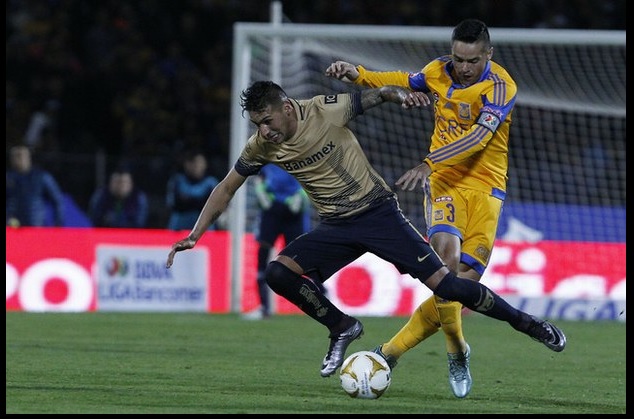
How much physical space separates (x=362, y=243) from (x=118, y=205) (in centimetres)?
1030

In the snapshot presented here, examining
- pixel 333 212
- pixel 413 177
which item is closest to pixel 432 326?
pixel 333 212

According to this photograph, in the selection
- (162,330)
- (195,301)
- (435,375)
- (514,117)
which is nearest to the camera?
(435,375)

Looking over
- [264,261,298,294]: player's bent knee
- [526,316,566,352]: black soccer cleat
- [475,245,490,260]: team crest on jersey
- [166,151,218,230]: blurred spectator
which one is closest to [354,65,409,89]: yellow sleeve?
[475,245,490,260]: team crest on jersey

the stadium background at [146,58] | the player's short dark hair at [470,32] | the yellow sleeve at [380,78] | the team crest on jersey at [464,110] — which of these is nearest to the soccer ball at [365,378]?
the team crest on jersey at [464,110]

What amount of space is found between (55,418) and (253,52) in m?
10.4

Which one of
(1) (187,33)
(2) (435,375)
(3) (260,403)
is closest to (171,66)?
(1) (187,33)

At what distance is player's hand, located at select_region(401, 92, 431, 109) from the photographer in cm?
720

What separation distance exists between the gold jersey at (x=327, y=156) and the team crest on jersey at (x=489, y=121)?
0.73 metres

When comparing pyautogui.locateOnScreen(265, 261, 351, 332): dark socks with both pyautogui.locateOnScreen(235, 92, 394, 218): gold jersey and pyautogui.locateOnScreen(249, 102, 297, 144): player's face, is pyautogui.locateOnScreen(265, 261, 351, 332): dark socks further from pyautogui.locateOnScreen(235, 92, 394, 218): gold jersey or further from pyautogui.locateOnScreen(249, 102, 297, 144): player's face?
pyautogui.locateOnScreen(249, 102, 297, 144): player's face

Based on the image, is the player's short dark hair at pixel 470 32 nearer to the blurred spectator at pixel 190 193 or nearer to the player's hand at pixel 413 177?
the player's hand at pixel 413 177

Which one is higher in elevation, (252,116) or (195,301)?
(252,116)

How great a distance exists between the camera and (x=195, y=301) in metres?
15.7

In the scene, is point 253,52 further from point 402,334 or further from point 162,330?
point 402,334

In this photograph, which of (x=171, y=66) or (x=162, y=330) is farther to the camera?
(x=171, y=66)
